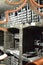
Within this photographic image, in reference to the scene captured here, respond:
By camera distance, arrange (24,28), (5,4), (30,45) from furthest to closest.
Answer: (30,45), (24,28), (5,4)

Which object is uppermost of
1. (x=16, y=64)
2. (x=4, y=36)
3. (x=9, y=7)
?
(x=9, y=7)

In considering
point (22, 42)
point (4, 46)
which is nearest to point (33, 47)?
point (22, 42)

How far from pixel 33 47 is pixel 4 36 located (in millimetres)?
302

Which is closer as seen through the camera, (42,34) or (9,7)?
(9,7)

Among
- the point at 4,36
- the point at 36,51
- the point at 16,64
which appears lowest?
the point at 16,64

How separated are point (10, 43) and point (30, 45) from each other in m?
0.21

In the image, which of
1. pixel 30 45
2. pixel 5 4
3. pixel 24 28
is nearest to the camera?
pixel 5 4

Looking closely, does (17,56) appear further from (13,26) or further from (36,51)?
(13,26)

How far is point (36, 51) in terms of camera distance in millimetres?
1418

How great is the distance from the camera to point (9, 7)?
2.48 ft

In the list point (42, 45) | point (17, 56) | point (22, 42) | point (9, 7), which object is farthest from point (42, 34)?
point (9, 7)

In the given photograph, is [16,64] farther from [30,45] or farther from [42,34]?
[42,34]

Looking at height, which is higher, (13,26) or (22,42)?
(13,26)

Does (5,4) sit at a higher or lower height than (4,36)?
higher
